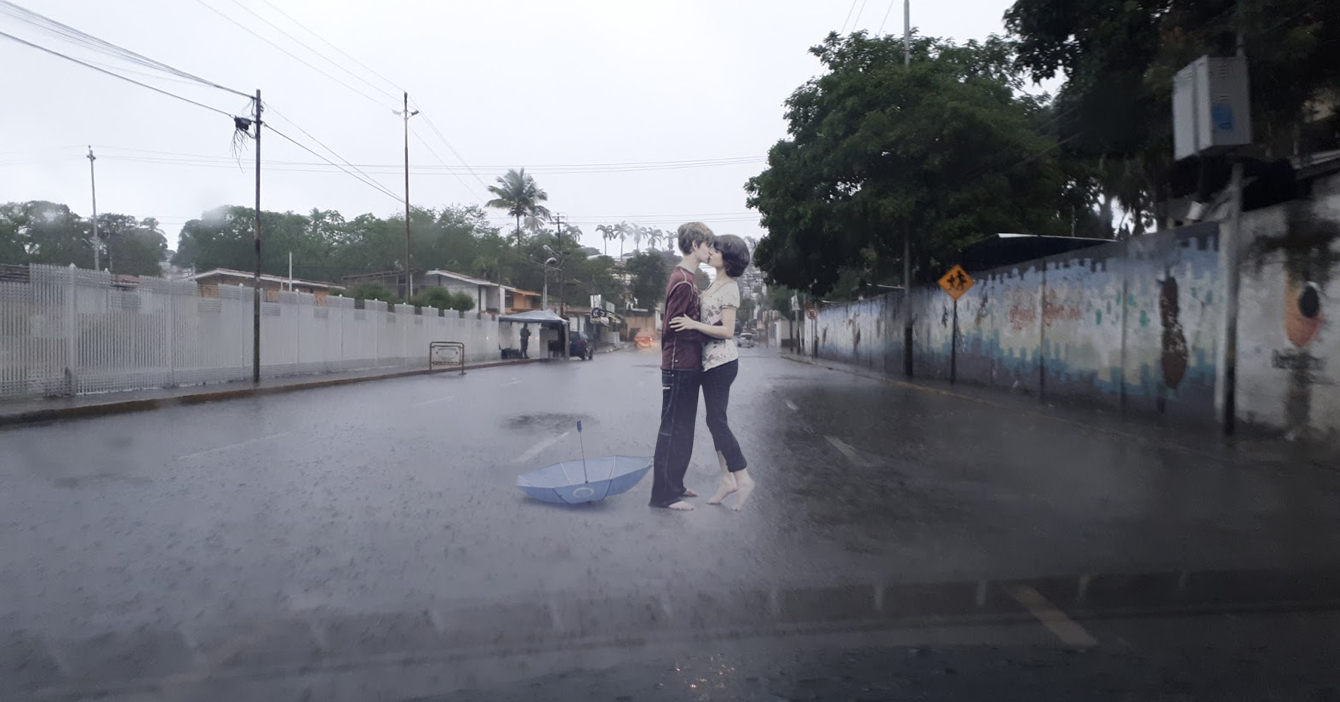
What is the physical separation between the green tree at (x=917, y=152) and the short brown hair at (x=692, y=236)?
18169mm

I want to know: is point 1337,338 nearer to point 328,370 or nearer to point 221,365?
point 221,365

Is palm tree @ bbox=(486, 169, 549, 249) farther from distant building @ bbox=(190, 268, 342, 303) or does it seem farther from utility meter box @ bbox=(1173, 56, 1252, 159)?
utility meter box @ bbox=(1173, 56, 1252, 159)

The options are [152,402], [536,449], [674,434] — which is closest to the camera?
[674,434]

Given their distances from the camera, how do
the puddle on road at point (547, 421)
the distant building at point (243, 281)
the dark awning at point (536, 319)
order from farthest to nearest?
the distant building at point (243, 281) → the dark awning at point (536, 319) → the puddle on road at point (547, 421)

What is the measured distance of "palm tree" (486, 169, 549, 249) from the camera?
67500mm

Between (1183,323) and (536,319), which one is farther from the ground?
(536,319)

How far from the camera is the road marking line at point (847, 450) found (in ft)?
31.3

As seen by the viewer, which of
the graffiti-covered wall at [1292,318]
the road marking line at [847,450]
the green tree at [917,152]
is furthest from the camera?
the green tree at [917,152]

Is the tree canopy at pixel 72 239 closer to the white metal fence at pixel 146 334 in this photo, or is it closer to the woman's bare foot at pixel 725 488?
the white metal fence at pixel 146 334

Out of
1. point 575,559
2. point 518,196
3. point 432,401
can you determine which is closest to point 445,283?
point 518,196

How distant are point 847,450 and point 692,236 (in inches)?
177

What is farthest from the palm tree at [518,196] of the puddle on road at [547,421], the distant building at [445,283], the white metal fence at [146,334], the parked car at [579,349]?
the puddle on road at [547,421]

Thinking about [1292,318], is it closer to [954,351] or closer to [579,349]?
[954,351]

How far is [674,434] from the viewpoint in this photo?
686cm
